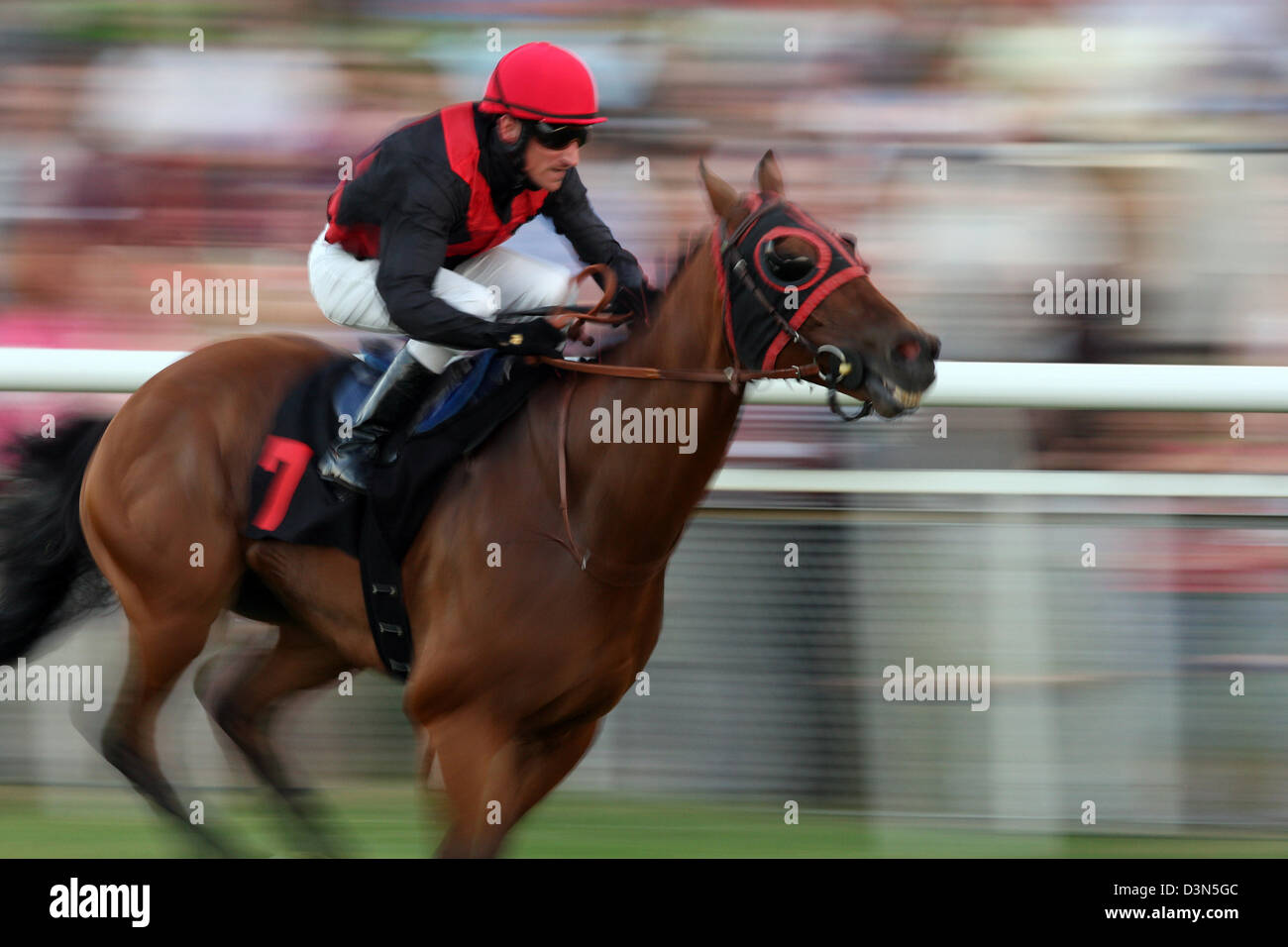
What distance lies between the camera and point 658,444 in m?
2.91

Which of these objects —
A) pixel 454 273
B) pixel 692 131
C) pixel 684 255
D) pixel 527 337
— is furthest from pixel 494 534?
pixel 692 131

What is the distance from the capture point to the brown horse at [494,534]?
2.87m

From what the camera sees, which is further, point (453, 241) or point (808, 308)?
point (453, 241)

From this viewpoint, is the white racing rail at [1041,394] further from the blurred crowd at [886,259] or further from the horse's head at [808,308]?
the horse's head at [808,308]

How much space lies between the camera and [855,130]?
4258 millimetres

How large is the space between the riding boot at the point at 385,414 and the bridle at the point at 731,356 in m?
0.21

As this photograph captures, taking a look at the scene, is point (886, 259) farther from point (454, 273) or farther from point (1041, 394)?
point (454, 273)

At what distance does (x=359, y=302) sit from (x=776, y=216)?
881 millimetres

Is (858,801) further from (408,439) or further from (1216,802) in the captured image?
Result: (408,439)

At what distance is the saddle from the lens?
3.08 metres

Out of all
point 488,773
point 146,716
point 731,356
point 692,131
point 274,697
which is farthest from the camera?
point 692,131

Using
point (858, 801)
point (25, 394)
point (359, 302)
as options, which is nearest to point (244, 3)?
point (25, 394)

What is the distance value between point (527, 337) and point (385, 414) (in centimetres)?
34

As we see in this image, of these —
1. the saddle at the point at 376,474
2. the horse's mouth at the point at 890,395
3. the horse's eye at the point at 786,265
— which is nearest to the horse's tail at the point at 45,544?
the saddle at the point at 376,474
